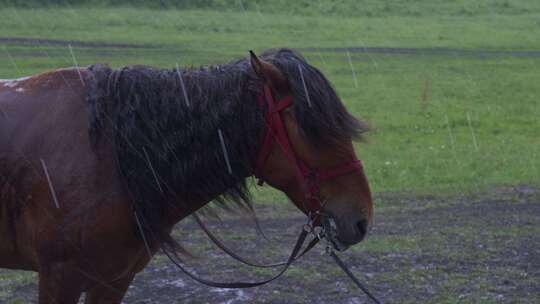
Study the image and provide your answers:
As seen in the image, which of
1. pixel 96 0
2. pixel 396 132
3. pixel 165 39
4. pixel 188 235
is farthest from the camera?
pixel 96 0

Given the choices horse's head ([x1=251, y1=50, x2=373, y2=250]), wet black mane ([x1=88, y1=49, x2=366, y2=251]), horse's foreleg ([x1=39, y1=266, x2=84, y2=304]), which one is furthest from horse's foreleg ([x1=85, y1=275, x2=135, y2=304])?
horse's head ([x1=251, y1=50, x2=373, y2=250])

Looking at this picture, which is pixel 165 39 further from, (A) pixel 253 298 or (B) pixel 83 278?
(B) pixel 83 278

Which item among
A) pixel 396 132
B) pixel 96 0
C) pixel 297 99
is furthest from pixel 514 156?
pixel 96 0

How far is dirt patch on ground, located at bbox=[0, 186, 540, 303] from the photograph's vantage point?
6562 millimetres

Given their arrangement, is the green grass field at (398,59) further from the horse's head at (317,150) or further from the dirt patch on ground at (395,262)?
the dirt patch on ground at (395,262)

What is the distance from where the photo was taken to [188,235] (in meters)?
8.50

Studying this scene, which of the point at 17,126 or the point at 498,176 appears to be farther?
the point at 498,176

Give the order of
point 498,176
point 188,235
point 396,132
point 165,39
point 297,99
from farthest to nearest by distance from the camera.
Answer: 1. point 165,39
2. point 396,132
3. point 498,176
4. point 188,235
5. point 297,99

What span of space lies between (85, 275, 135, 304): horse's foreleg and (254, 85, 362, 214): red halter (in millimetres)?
1024

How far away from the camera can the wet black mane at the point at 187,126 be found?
13.1 feet

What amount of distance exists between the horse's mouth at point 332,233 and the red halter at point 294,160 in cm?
8

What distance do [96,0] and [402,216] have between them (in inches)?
1142

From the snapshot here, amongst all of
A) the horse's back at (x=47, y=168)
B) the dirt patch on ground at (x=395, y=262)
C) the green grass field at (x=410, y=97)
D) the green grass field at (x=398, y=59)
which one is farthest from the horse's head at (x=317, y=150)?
the green grass field at (x=410, y=97)

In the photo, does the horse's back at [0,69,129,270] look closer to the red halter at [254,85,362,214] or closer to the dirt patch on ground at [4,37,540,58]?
the red halter at [254,85,362,214]
